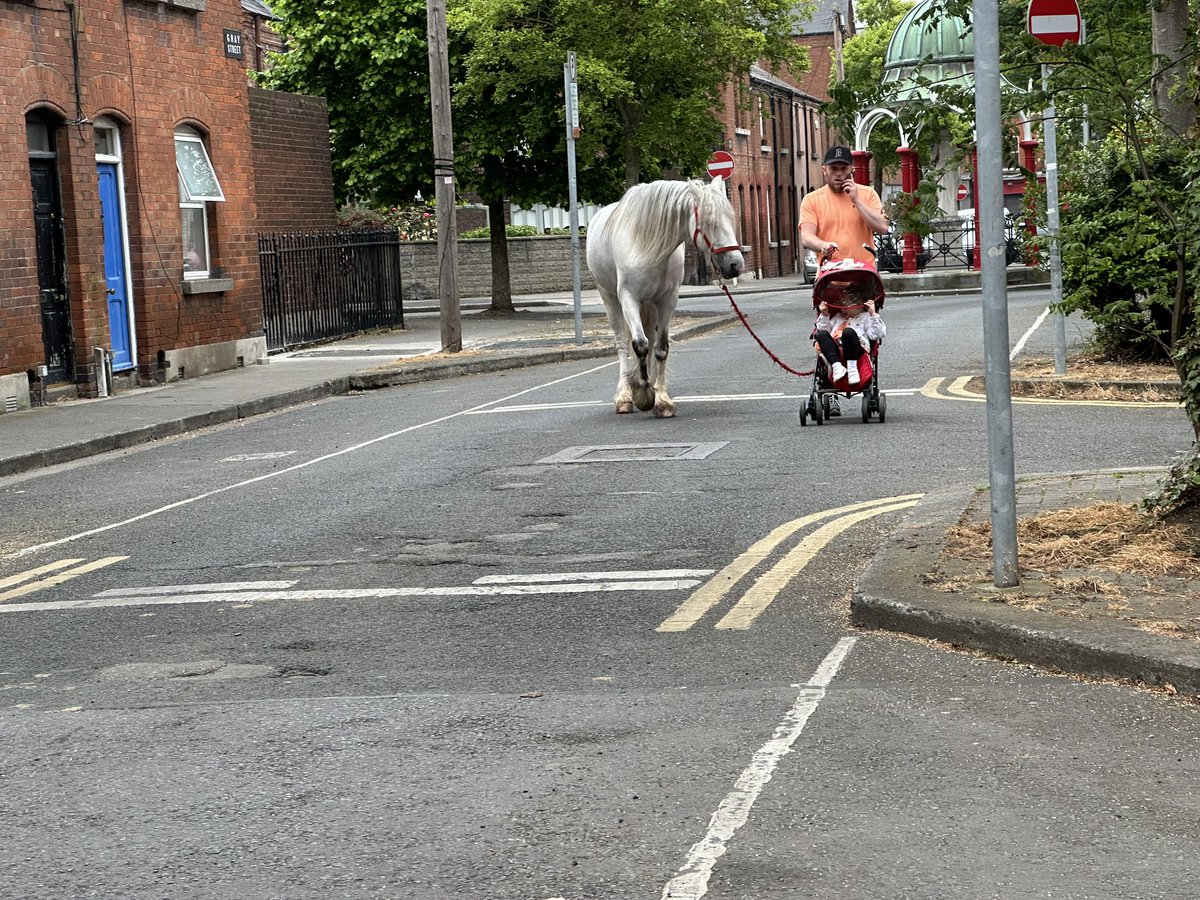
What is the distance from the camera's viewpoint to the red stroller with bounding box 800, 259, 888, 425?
1316 centimetres

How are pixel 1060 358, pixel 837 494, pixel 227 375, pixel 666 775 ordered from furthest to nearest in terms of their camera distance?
pixel 227 375, pixel 1060 358, pixel 837 494, pixel 666 775

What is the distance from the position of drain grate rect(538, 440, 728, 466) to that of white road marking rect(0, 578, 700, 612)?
14.2ft

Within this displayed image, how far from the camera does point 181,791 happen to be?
511 cm

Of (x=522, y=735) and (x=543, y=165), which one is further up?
(x=543, y=165)

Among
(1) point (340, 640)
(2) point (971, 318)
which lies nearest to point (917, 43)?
(2) point (971, 318)

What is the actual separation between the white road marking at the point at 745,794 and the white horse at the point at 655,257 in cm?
831

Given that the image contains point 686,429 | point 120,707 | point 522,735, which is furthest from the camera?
point 686,429

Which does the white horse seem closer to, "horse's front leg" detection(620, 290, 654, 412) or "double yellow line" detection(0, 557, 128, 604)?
"horse's front leg" detection(620, 290, 654, 412)

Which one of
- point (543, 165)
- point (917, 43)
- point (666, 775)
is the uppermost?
point (917, 43)

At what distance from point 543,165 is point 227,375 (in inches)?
614

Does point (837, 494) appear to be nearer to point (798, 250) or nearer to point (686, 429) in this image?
point (686, 429)

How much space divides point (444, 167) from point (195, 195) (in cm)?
377

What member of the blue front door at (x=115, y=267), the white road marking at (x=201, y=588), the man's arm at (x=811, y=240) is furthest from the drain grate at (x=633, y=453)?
the blue front door at (x=115, y=267)

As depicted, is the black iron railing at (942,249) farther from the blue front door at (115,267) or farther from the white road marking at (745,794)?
the white road marking at (745,794)
